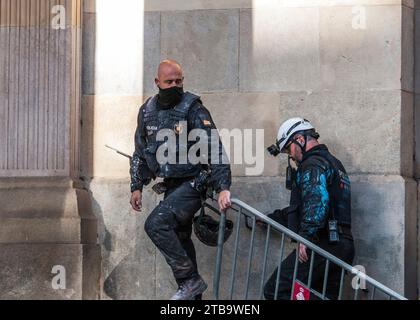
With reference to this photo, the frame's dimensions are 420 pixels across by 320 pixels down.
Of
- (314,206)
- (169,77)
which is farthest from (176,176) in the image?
(314,206)

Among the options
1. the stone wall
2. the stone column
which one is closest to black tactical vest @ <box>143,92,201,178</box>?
the stone wall

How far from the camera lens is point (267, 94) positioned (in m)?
10.4

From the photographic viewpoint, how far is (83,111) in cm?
1066

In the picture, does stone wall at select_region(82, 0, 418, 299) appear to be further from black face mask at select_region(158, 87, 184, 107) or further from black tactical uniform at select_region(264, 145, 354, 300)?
black face mask at select_region(158, 87, 184, 107)

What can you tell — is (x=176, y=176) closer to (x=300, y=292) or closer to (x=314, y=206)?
(x=314, y=206)

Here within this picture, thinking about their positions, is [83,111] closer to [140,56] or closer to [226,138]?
[140,56]

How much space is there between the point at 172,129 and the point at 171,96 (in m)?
0.28

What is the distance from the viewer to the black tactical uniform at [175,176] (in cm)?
919

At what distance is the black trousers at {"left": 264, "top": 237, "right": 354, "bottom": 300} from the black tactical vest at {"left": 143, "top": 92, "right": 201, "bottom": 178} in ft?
3.60

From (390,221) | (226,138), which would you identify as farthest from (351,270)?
(226,138)

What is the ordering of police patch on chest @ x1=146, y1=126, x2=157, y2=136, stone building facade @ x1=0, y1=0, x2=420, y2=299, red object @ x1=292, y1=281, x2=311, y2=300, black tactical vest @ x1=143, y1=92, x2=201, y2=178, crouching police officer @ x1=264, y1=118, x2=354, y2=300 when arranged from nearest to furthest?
red object @ x1=292, y1=281, x2=311, y2=300
crouching police officer @ x1=264, y1=118, x2=354, y2=300
black tactical vest @ x1=143, y1=92, x2=201, y2=178
police patch on chest @ x1=146, y1=126, x2=157, y2=136
stone building facade @ x1=0, y1=0, x2=420, y2=299

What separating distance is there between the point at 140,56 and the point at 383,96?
2.32 m

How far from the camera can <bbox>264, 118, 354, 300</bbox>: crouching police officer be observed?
904 centimetres

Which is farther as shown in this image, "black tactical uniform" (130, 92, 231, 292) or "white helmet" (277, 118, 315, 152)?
"white helmet" (277, 118, 315, 152)
